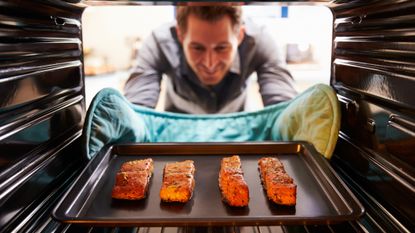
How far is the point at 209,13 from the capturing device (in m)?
2.42

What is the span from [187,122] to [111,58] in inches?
66.6

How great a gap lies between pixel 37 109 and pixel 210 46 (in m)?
1.48

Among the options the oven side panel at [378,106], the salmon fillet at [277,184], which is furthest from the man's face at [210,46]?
the salmon fillet at [277,184]

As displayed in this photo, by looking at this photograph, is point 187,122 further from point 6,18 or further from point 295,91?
point 6,18

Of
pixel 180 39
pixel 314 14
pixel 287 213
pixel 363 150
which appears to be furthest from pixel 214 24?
pixel 287 213

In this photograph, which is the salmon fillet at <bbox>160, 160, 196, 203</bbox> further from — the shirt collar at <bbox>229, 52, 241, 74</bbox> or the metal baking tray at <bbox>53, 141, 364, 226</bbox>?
the shirt collar at <bbox>229, 52, 241, 74</bbox>

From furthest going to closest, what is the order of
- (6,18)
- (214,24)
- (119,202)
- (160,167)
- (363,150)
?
(214,24) → (160,167) → (363,150) → (119,202) → (6,18)

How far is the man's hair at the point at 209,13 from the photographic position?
2.42m

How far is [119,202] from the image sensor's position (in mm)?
1157

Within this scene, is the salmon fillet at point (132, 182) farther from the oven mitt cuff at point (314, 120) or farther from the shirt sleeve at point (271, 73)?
the shirt sleeve at point (271, 73)

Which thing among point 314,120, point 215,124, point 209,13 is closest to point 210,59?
point 209,13

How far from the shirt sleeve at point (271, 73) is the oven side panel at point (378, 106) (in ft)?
3.45

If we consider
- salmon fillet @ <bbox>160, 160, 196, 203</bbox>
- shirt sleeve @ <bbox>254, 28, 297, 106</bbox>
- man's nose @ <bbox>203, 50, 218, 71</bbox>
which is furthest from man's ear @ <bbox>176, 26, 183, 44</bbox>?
salmon fillet @ <bbox>160, 160, 196, 203</bbox>

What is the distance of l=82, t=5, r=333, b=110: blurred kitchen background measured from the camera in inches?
98.3
